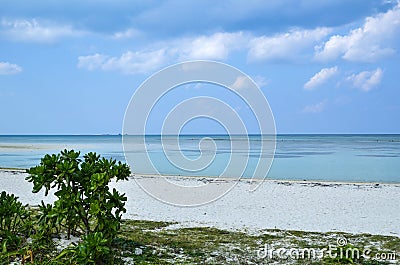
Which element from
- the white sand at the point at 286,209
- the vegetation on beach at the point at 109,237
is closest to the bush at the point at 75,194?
the vegetation on beach at the point at 109,237

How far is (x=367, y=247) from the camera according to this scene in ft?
20.2

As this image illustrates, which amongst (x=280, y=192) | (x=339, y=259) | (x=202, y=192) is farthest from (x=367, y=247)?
(x=202, y=192)

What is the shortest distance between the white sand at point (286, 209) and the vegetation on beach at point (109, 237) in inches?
38.0

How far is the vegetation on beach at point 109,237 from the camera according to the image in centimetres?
440

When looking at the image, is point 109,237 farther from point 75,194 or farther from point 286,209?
point 286,209

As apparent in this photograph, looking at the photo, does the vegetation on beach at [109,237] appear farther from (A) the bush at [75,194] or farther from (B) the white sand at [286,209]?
(B) the white sand at [286,209]

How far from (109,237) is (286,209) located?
6253mm

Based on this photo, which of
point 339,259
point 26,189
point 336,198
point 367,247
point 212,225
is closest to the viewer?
point 339,259

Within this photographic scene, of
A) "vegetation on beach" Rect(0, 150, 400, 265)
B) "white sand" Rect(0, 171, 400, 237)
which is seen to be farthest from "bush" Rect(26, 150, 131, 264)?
"white sand" Rect(0, 171, 400, 237)

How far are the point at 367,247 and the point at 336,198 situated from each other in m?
5.97

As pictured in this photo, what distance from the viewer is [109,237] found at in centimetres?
445

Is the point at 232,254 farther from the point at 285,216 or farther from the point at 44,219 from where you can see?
the point at 285,216

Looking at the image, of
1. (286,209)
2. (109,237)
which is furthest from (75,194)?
(286,209)

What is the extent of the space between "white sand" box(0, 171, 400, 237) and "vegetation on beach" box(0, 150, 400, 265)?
0.96 m
